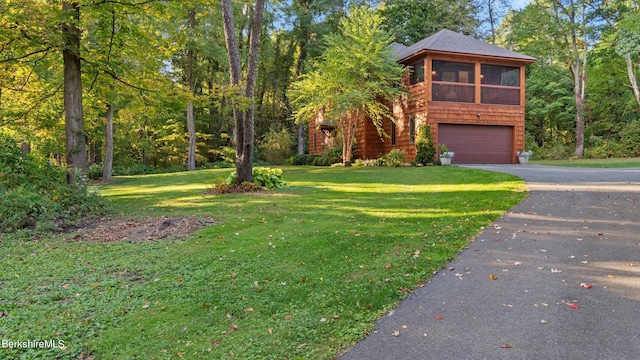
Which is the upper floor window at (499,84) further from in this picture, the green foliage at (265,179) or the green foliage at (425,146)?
the green foliage at (265,179)

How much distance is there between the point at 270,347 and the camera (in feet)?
9.09

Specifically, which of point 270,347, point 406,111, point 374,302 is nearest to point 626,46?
point 406,111

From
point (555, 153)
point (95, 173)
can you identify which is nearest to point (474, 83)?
point (555, 153)

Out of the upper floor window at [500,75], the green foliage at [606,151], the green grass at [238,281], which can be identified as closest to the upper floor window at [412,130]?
the upper floor window at [500,75]

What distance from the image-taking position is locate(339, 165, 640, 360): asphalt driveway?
8.75 feet

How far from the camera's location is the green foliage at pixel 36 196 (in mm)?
6414

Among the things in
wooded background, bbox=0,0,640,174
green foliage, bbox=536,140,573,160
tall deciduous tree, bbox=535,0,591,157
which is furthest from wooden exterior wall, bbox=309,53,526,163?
tall deciduous tree, bbox=535,0,591,157

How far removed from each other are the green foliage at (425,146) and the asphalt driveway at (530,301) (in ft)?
36.9

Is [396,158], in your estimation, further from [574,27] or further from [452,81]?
[574,27]

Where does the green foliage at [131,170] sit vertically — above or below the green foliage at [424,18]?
below

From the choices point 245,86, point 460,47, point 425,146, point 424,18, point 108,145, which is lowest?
point 425,146

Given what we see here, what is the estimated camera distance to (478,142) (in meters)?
18.3

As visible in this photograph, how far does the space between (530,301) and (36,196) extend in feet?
25.4

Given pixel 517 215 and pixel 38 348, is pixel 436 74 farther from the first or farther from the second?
A: pixel 38 348
